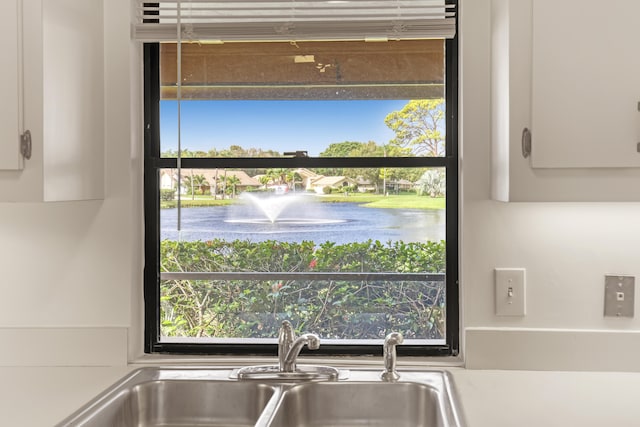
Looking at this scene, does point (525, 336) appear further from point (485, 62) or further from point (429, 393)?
point (485, 62)

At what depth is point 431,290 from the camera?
209 centimetres

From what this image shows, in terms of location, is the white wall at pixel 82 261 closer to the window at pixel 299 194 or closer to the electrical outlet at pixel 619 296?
the window at pixel 299 194

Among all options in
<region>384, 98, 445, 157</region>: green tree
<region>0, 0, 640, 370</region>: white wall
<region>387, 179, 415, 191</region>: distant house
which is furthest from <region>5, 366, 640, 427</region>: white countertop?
<region>384, 98, 445, 157</region>: green tree

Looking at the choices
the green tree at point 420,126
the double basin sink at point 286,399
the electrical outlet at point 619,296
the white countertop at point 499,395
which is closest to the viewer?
the white countertop at point 499,395

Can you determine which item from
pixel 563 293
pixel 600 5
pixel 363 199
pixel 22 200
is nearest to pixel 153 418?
pixel 22 200

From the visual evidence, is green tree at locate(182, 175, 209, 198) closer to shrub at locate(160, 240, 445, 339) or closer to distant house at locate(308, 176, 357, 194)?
shrub at locate(160, 240, 445, 339)

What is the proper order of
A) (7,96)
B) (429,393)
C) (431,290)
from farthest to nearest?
(431,290), (429,393), (7,96)

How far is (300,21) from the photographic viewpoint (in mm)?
1982

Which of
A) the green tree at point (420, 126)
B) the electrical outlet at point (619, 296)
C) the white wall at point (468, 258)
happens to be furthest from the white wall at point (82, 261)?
the electrical outlet at point (619, 296)

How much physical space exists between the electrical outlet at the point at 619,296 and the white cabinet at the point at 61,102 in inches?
57.2

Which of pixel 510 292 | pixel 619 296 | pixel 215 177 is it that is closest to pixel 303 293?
pixel 215 177

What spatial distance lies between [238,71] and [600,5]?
1022 millimetres

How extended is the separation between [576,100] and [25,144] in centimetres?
128

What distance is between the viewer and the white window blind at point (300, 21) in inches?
77.1
